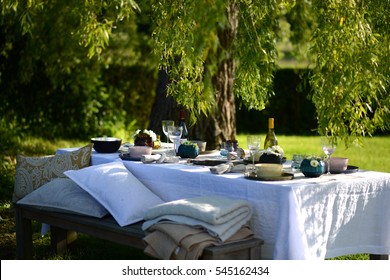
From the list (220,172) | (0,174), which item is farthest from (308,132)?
(220,172)

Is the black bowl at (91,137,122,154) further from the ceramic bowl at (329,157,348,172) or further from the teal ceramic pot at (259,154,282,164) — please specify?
the ceramic bowl at (329,157,348,172)

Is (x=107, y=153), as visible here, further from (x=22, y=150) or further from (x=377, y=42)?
(x=22, y=150)

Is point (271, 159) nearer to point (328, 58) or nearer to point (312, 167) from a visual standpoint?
point (312, 167)

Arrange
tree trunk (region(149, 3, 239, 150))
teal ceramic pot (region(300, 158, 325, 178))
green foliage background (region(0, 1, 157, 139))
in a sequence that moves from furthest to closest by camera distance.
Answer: green foliage background (region(0, 1, 157, 139))
tree trunk (region(149, 3, 239, 150))
teal ceramic pot (region(300, 158, 325, 178))

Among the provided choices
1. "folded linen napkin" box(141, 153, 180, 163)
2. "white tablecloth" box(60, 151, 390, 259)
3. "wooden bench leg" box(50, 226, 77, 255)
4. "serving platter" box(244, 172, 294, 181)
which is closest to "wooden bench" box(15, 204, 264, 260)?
"wooden bench leg" box(50, 226, 77, 255)

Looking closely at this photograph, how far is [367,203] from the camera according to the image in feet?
13.3

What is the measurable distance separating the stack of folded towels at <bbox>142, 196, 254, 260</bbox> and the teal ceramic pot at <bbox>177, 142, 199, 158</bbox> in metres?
0.88

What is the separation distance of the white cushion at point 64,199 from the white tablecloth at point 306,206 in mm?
393

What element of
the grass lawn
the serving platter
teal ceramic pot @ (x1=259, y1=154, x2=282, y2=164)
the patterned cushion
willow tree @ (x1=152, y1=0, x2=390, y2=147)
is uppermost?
willow tree @ (x1=152, y1=0, x2=390, y2=147)

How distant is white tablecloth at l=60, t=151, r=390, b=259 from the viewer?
3.67 meters

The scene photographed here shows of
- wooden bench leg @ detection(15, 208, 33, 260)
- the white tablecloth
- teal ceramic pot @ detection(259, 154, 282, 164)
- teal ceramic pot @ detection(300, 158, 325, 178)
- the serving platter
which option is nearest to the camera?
the white tablecloth

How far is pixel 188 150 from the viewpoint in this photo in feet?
15.2

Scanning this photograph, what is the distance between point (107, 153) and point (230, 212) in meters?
1.57

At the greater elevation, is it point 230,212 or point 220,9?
point 220,9
